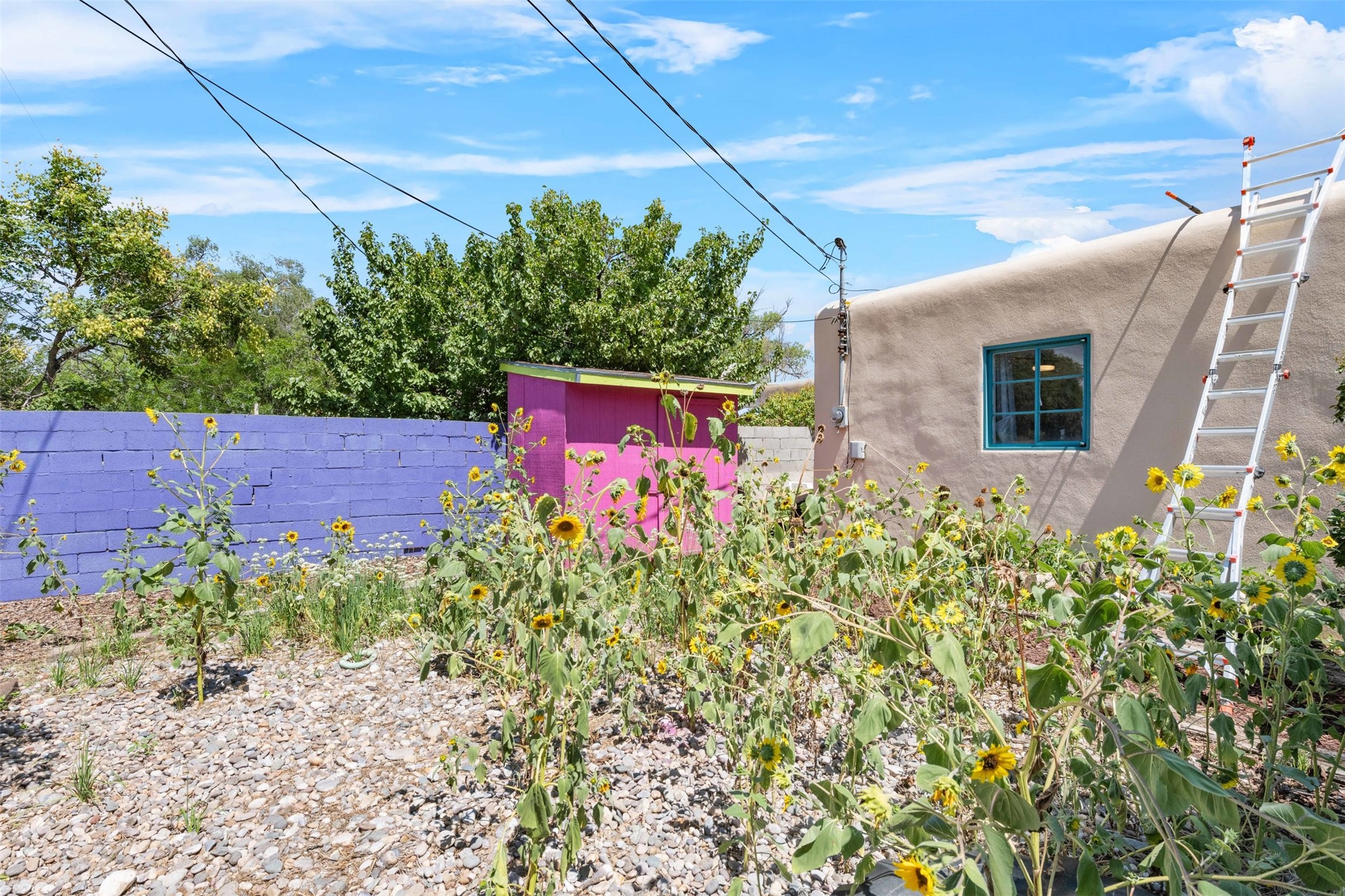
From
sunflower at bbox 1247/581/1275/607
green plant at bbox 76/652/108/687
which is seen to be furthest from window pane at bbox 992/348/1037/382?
green plant at bbox 76/652/108/687

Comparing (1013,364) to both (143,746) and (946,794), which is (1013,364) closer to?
(946,794)

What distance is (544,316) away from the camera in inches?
366

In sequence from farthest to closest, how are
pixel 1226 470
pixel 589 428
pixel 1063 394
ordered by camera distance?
pixel 589 428 < pixel 1063 394 < pixel 1226 470

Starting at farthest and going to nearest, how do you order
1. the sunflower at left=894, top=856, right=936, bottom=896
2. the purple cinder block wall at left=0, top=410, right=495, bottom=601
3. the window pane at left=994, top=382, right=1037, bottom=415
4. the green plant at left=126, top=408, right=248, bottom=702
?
1. the window pane at left=994, top=382, right=1037, bottom=415
2. the purple cinder block wall at left=0, top=410, right=495, bottom=601
3. the green plant at left=126, top=408, right=248, bottom=702
4. the sunflower at left=894, top=856, right=936, bottom=896

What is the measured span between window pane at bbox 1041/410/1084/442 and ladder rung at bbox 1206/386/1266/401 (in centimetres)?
84

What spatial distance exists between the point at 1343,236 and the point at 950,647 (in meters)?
4.75

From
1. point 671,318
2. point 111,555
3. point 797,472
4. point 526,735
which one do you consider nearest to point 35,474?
point 111,555

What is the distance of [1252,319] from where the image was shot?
4113 mm

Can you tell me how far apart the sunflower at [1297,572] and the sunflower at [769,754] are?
3.81 feet

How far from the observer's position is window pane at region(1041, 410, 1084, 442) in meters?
5.07

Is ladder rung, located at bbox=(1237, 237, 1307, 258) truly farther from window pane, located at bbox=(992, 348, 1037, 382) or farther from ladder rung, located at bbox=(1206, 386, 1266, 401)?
window pane, located at bbox=(992, 348, 1037, 382)

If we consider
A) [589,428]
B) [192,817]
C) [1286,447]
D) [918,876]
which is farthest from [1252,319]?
[192,817]

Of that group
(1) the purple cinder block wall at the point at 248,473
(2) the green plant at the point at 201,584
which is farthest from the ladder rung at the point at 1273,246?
(1) the purple cinder block wall at the point at 248,473

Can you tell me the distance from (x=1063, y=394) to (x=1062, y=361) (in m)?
0.25
